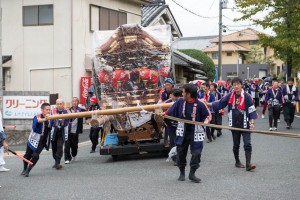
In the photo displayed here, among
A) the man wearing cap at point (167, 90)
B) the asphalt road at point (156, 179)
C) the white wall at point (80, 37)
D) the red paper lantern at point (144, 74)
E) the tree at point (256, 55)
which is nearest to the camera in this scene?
the asphalt road at point (156, 179)

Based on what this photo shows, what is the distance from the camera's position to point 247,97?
10.5 m

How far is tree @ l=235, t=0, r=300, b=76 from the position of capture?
2420cm

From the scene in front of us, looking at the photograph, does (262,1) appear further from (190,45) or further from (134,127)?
(190,45)

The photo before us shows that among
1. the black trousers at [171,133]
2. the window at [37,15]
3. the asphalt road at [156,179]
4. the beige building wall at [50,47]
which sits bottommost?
the asphalt road at [156,179]

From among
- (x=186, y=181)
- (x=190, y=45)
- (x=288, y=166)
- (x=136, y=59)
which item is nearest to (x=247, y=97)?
(x=288, y=166)

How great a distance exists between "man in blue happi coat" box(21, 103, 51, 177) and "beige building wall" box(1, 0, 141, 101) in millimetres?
9668

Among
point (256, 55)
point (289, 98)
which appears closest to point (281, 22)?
point (289, 98)

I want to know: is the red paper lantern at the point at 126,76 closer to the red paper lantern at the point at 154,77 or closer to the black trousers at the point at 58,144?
the red paper lantern at the point at 154,77

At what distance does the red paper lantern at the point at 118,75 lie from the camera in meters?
12.3

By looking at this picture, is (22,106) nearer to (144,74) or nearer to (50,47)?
(50,47)

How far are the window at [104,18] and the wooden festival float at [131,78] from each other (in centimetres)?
913

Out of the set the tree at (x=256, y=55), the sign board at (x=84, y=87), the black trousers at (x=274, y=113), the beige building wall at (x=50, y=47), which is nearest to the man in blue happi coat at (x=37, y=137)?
the beige building wall at (x=50, y=47)

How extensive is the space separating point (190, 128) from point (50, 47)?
13038 mm

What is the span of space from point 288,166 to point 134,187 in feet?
12.3
